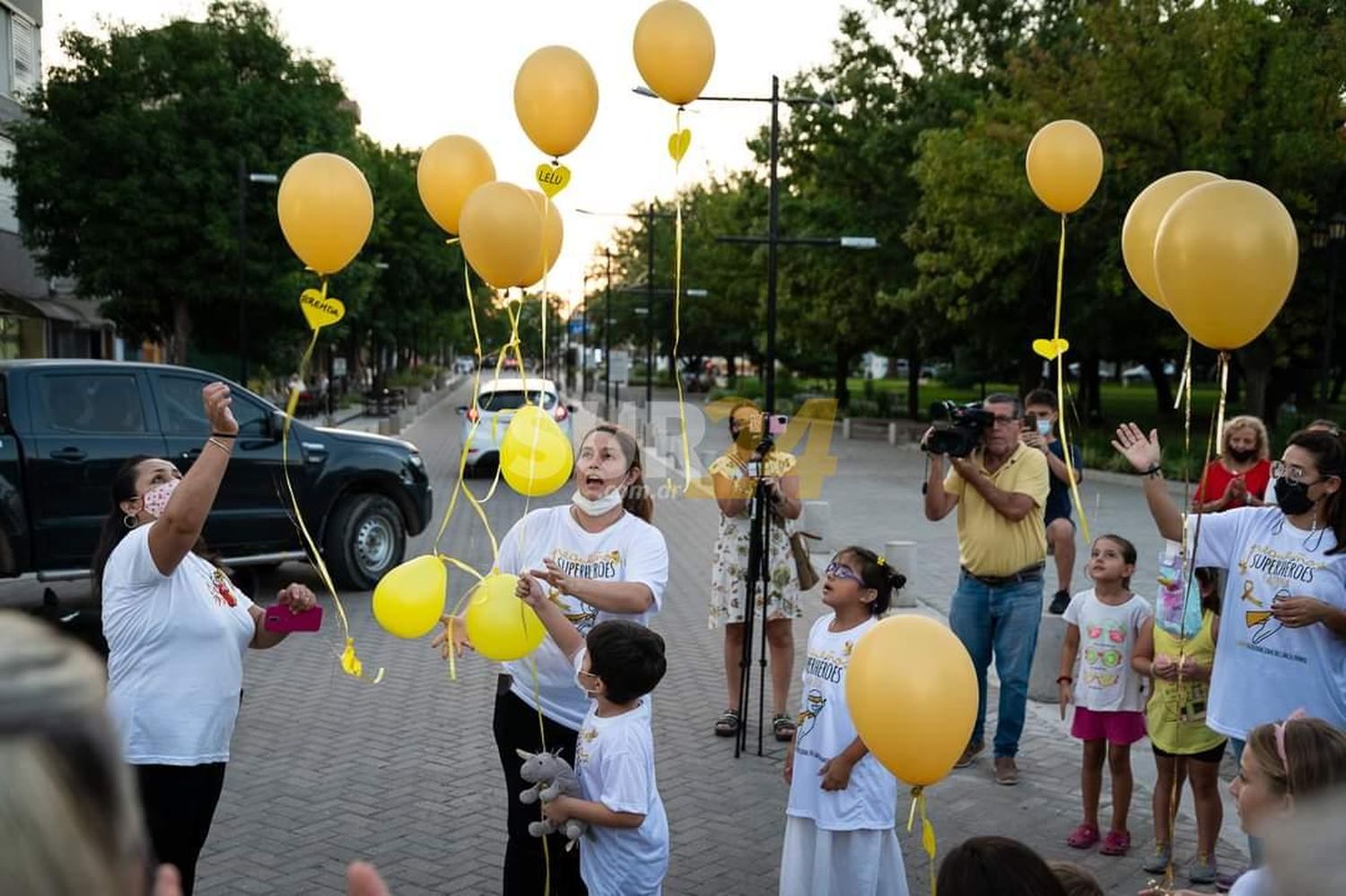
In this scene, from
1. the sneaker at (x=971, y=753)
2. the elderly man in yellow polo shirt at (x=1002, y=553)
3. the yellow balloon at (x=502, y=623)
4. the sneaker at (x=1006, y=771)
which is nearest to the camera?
the yellow balloon at (x=502, y=623)

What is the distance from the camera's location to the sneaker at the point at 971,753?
20.6 ft

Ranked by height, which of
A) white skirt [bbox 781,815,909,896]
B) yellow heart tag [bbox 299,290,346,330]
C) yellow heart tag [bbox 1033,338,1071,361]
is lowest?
white skirt [bbox 781,815,909,896]

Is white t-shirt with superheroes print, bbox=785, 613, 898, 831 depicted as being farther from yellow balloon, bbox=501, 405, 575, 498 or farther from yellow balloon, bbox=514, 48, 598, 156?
yellow balloon, bbox=514, 48, 598, 156

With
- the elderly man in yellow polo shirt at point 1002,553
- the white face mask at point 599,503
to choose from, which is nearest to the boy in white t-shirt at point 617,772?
the white face mask at point 599,503

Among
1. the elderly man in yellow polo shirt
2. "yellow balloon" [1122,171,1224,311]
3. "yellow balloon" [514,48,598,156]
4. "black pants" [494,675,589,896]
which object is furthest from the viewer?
the elderly man in yellow polo shirt

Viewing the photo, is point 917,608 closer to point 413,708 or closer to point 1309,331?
point 413,708

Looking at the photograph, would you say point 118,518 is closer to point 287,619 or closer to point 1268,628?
point 287,619

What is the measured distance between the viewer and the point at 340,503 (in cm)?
1067

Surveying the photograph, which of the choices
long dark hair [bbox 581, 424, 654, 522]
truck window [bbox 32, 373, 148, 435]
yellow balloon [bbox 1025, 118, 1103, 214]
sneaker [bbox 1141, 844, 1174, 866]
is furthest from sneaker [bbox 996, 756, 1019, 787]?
truck window [bbox 32, 373, 148, 435]

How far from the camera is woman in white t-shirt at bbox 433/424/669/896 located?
3.85 m

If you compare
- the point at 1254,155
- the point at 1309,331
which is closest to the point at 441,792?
the point at 1254,155

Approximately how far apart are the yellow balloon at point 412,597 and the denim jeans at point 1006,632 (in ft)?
10.2

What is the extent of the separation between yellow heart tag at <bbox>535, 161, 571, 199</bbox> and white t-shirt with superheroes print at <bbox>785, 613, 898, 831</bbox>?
2005mm

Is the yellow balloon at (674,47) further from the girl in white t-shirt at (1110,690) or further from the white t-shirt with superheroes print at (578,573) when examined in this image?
the girl in white t-shirt at (1110,690)
